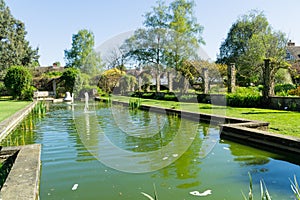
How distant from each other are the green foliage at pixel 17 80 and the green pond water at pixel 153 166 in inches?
632

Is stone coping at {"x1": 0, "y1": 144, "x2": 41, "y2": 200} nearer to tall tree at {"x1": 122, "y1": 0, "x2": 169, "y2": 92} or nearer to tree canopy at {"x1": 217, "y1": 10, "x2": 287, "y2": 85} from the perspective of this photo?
tree canopy at {"x1": 217, "y1": 10, "x2": 287, "y2": 85}

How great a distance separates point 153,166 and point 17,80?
810 inches

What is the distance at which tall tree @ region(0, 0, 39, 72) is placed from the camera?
3341cm

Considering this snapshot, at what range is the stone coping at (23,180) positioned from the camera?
9.05ft

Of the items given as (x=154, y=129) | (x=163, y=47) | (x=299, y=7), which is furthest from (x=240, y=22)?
(x=154, y=129)

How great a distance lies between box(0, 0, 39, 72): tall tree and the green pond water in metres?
29.7

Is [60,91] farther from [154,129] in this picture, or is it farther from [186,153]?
[186,153]

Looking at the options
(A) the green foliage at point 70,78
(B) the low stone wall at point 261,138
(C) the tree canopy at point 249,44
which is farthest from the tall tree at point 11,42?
(B) the low stone wall at point 261,138

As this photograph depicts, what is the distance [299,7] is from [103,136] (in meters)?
12.8

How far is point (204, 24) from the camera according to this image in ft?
99.0

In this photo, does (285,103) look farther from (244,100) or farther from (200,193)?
(200,193)

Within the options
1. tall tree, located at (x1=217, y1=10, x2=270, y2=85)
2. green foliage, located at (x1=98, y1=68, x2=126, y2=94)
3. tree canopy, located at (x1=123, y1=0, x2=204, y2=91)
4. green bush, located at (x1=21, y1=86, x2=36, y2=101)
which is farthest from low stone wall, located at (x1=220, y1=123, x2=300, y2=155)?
green foliage, located at (x1=98, y1=68, x2=126, y2=94)

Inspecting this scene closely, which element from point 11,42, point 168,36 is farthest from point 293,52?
point 11,42

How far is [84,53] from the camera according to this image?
141ft
